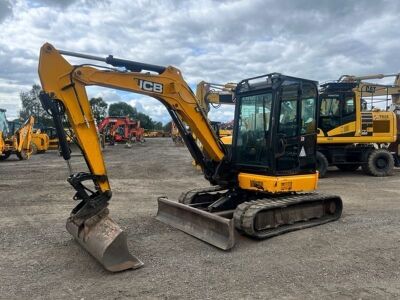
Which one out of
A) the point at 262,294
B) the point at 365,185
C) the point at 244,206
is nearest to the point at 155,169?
the point at 365,185

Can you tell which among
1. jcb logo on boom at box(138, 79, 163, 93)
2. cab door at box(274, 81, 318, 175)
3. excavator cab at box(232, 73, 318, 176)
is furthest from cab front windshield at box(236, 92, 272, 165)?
jcb logo on boom at box(138, 79, 163, 93)

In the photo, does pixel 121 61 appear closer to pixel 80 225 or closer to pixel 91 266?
pixel 80 225

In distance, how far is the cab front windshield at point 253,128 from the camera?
24.3 feet

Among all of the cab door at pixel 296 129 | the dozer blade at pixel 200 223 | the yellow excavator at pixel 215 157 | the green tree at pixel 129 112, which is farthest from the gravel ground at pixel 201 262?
the green tree at pixel 129 112

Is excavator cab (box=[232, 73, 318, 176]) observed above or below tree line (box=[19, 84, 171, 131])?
below

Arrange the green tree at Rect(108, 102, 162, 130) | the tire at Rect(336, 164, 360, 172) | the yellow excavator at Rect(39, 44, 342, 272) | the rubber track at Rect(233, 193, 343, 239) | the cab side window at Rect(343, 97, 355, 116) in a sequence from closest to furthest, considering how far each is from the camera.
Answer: the yellow excavator at Rect(39, 44, 342, 272) < the rubber track at Rect(233, 193, 343, 239) < the cab side window at Rect(343, 97, 355, 116) < the tire at Rect(336, 164, 360, 172) < the green tree at Rect(108, 102, 162, 130)

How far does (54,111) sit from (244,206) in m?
3.12

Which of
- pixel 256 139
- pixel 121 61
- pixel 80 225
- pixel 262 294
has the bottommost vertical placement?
pixel 262 294

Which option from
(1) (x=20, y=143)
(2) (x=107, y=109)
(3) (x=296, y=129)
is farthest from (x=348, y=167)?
(2) (x=107, y=109)

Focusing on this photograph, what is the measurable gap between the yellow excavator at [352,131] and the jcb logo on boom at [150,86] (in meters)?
8.97

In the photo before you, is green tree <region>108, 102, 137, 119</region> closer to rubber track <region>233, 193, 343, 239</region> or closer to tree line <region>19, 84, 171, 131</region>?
tree line <region>19, 84, 171, 131</region>

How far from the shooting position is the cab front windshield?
742 centimetres

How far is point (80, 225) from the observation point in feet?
19.6

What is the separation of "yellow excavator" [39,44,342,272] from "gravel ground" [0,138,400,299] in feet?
0.87
